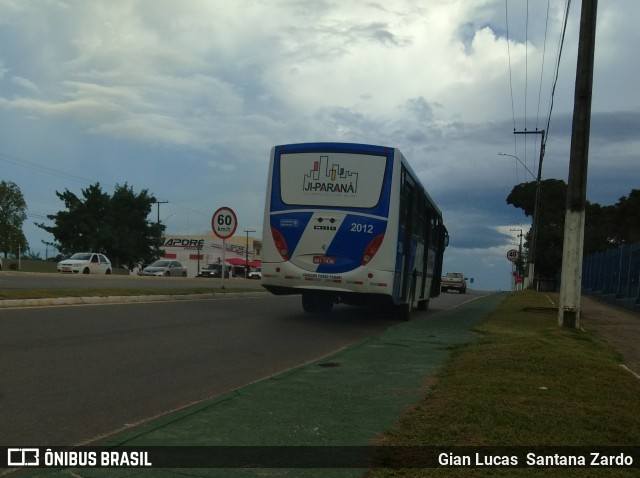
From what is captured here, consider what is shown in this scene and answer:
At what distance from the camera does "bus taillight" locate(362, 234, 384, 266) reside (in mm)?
13914

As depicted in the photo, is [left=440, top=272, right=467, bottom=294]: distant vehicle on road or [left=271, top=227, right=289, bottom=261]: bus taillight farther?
[left=440, top=272, right=467, bottom=294]: distant vehicle on road

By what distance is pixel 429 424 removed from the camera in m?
5.18

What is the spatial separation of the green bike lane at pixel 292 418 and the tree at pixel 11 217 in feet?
291

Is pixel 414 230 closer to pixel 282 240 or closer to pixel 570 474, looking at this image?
pixel 282 240

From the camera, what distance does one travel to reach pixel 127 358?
839cm

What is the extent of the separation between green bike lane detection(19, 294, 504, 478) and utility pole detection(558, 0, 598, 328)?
6.63 metres

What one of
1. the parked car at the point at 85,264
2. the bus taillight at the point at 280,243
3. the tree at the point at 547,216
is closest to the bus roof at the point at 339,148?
the bus taillight at the point at 280,243

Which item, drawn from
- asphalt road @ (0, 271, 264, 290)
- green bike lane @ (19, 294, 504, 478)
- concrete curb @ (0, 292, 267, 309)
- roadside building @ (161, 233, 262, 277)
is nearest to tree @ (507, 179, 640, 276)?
roadside building @ (161, 233, 262, 277)

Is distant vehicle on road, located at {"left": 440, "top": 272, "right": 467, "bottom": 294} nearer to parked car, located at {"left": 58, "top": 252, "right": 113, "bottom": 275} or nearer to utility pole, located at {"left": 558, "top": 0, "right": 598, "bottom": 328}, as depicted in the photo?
parked car, located at {"left": 58, "top": 252, "right": 113, "bottom": 275}

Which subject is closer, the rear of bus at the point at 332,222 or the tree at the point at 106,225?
the rear of bus at the point at 332,222

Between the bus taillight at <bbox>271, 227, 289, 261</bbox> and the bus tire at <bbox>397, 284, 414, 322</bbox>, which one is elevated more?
the bus taillight at <bbox>271, 227, 289, 261</bbox>

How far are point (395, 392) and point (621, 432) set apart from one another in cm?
226

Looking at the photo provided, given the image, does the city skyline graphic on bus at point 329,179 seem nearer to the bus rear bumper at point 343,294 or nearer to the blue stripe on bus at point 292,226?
the blue stripe on bus at point 292,226

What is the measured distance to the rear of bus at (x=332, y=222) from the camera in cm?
1395
